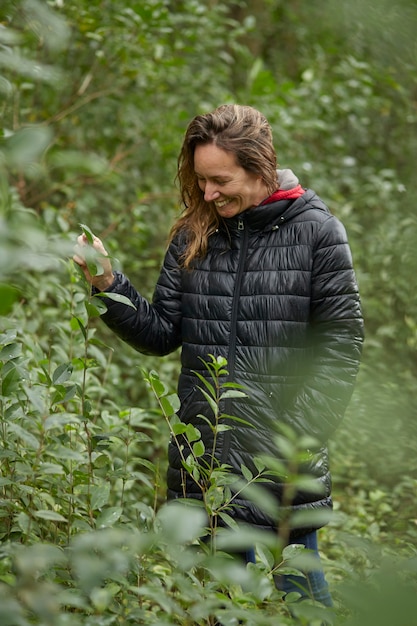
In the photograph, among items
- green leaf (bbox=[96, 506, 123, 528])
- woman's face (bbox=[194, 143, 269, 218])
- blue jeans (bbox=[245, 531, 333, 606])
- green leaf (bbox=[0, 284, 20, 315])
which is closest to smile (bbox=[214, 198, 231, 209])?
woman's face (bbox=[194, 143, 269, 218])

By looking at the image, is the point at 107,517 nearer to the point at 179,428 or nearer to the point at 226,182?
the point at 179,428

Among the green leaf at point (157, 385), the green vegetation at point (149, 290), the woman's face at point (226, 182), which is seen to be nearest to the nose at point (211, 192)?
the woman's face at point (226, 182)

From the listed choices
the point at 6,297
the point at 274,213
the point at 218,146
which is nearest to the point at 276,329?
the point at 274,213

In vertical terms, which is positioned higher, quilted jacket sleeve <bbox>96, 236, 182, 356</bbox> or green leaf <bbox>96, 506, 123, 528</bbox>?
green leaf <bbox>96, 506, 123, 528</bbox>

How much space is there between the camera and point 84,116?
563 cm

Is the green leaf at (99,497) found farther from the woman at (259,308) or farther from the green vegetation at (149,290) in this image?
the woman at (259,308)

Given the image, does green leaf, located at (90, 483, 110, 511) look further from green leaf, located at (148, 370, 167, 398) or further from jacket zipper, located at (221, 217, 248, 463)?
jacket zipper, located at (221, 217, 248, 463)

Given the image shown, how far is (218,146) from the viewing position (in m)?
2.52

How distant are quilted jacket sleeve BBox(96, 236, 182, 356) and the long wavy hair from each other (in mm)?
90

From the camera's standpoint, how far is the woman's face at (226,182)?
2.52 metres

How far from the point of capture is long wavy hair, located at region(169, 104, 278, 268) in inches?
99.7

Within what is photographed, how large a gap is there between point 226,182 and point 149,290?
8.97 feet

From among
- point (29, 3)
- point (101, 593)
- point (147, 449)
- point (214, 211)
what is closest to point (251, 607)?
point (101, 593)

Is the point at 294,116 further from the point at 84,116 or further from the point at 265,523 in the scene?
the point at 265,523
